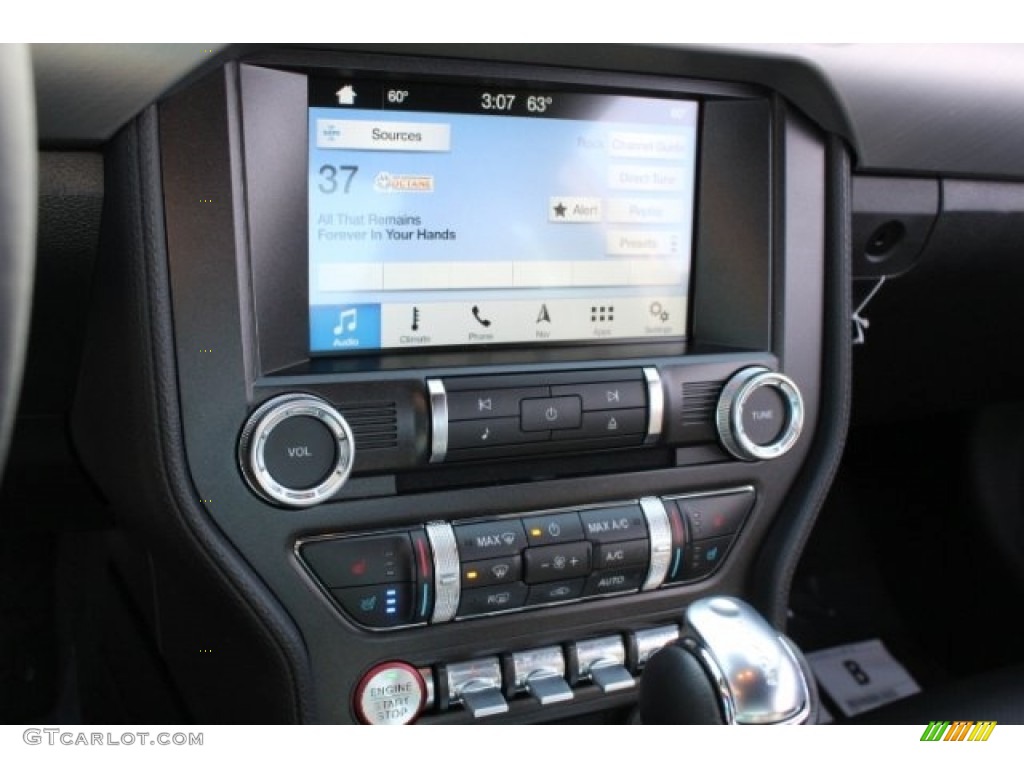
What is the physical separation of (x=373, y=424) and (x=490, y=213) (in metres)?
0.22

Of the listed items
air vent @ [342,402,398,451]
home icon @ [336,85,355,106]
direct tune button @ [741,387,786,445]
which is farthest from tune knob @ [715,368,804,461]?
home icon @ [336,85,355,106]

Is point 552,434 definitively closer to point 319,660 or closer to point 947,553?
point 319,660

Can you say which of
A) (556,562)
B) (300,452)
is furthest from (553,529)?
(300,452)

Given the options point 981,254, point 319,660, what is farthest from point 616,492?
point 981,254

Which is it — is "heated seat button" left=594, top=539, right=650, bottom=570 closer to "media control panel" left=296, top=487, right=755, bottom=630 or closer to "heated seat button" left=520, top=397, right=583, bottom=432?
"media control panel" left=296, top=487, right=755, bottom=630

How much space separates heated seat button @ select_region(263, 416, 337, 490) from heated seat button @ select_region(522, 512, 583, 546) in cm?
21

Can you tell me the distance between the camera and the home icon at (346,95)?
3.01 feet

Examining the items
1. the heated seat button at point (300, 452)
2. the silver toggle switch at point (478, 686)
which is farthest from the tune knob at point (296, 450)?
the silver toggle switch at point (478, 686)

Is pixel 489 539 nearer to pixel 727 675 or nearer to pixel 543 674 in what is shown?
pixel 543 674

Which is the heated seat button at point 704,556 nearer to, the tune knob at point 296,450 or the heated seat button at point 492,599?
the heated seat button at point 492,599

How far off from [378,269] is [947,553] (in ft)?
4.30

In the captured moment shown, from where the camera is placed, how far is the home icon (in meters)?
0.92

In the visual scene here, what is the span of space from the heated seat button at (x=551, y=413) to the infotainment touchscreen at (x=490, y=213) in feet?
0.23

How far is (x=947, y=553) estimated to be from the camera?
6.12ft
